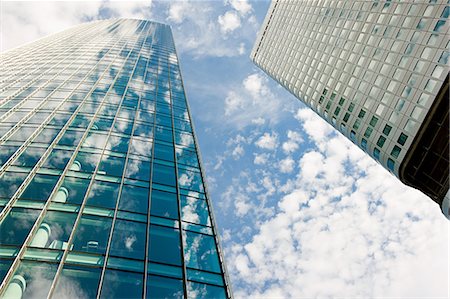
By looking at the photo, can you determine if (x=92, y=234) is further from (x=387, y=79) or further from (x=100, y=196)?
(x=387, y=79)

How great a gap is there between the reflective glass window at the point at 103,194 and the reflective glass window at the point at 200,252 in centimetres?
467

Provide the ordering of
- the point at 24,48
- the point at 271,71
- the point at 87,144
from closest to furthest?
the point at 87,144, the point at 24,48, the point at 271,71

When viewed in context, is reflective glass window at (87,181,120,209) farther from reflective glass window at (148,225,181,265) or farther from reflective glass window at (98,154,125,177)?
reflective glass window at (148,225,181,265)

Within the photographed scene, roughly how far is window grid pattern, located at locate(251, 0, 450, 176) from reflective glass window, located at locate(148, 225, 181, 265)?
36186 millimetres

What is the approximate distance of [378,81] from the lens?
2053 inches

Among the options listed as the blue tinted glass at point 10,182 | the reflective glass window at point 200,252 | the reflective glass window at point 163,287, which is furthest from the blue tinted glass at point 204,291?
the blue tinted glass at point 10,182

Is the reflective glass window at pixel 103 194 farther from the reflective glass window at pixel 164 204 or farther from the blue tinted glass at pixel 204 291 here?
the blue tinted glass at pixel 204 291

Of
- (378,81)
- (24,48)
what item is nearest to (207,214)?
(378,81)

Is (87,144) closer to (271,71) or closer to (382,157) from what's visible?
(382,157)

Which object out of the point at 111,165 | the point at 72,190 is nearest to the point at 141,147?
the point at 111,165

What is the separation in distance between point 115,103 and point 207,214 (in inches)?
678

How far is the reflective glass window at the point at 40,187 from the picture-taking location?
61.6 feet

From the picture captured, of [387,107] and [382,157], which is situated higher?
[387,107]

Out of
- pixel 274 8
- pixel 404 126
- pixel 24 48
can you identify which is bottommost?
pixel 24 48
